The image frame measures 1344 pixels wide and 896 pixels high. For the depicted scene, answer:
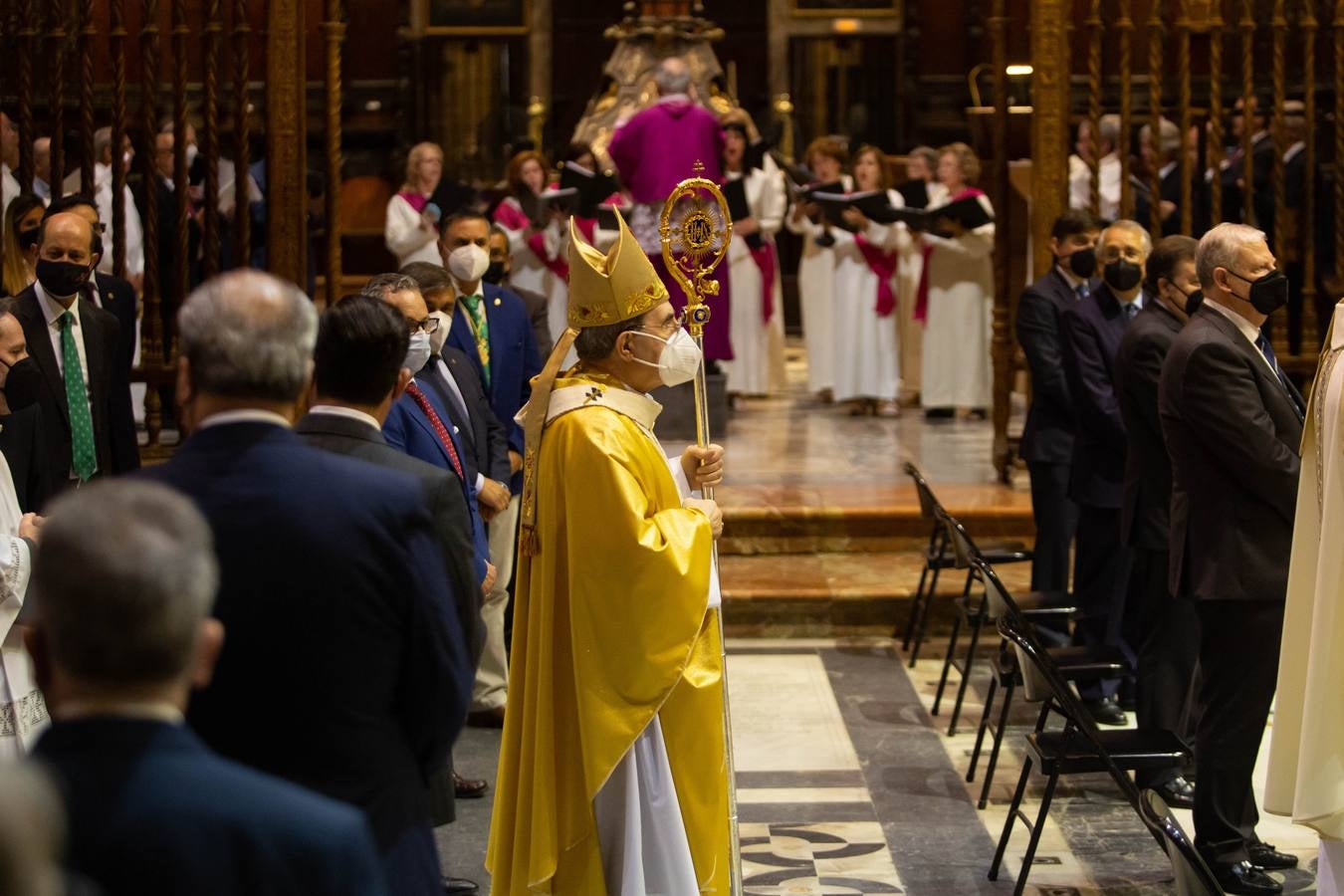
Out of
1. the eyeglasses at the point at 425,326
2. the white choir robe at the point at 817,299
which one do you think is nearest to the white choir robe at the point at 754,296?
the white choir robe at the point at 817,299

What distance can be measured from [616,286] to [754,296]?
822 cm

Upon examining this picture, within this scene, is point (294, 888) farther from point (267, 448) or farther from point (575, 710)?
point (575, 710)

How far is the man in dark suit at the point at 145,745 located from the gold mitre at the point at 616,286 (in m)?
2.38

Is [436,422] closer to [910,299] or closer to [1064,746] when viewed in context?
[1064,746]

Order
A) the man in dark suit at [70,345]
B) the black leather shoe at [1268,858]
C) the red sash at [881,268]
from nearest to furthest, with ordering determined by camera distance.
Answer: the black leather shoe at [1268,858] < the man in dark suit at [70,345] < the red sash at [881,268]

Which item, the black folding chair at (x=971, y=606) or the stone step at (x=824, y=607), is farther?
the stone step at (x=824, y=607)

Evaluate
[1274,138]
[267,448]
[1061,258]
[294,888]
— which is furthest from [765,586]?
[294,888]

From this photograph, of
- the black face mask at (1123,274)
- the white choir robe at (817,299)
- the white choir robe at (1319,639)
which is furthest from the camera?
the white choir robe at (817,299)

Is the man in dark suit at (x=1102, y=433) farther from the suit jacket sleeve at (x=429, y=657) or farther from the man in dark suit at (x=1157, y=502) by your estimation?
the suit jacket sleeve at (x=429, y=657)

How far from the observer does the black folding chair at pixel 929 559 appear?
7199mm

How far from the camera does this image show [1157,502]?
601cm

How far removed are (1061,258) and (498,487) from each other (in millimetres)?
2668

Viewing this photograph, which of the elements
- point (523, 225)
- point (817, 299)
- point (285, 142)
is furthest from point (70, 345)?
point (817, 299)

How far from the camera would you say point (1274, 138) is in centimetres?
843
